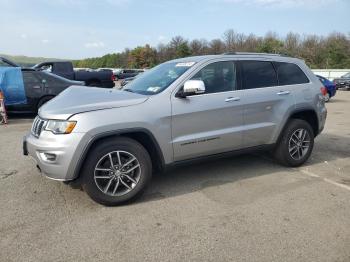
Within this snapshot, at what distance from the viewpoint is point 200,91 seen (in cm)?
462

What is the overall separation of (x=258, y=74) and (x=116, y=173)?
2.62m

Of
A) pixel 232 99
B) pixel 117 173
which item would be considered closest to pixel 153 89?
pixel 232 99

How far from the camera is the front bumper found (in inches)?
157

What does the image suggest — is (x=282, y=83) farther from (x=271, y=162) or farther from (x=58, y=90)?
(x=58, y=90)

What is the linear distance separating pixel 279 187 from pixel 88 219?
2.55 metres

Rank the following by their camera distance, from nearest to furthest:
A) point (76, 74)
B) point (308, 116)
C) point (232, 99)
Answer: point (232, 99) → point (308, 116) → point (76, 74)

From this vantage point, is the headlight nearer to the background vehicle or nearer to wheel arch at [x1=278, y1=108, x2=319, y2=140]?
wheel arch at [x1=278, y1=108, x2=319, y2=140]

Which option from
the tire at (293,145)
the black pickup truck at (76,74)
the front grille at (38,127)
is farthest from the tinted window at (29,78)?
the tire at (293,145)

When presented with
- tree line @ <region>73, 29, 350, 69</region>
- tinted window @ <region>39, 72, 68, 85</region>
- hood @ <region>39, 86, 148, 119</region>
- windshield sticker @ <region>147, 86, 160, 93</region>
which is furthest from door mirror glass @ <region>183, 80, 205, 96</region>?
tree line @ <region>73, 29, 350, 69</region>

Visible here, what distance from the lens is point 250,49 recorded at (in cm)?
6103

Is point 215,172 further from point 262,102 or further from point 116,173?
point 116,173

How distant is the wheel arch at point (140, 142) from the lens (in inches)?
160

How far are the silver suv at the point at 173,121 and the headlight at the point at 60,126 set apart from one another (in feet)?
0.04

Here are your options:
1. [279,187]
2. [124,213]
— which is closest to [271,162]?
[279,187]
